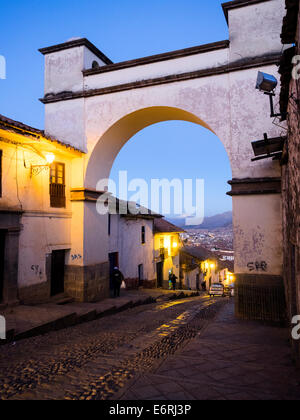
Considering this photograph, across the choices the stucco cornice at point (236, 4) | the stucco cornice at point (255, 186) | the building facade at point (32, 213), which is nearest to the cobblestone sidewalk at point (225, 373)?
the stucco cornice at point (255, 186)

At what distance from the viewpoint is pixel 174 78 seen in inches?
366

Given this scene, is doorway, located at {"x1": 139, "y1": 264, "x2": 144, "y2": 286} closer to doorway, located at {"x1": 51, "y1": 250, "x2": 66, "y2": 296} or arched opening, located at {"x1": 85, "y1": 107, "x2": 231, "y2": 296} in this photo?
arched opening, located at {"x1": 85, "y1": 107, "x2": 231, "y2": 296}

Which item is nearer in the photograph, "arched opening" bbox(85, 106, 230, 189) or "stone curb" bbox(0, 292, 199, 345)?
"stone curb" bbox(0, 292, 199, 345)

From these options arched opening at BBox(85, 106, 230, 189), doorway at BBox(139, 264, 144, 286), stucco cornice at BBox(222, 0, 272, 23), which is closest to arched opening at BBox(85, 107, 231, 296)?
arched opening at BBox(85, 106, 230, 189)

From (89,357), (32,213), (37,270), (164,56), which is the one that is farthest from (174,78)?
(89,357)

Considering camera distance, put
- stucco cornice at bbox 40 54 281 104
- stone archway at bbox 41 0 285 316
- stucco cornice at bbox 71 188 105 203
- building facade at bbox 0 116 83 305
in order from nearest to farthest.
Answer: stone archway at bbox 41 0 285 316 → stucco cornice at bbox 40 54 281 104 → building facade at bbox 0 116 83 305 → stucco cornice at bbox 71 188 105 203

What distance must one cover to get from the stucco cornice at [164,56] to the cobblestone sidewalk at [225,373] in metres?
7.95

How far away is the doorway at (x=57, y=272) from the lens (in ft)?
33.1

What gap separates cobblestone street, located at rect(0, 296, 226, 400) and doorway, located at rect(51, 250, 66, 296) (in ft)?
9.53

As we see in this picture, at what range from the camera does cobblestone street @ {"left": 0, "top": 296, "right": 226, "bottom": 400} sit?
3.64 meters

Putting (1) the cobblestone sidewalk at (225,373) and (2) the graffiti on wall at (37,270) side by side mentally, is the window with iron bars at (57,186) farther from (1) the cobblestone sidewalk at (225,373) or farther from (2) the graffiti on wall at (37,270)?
(1) the cobblestone sidewalk at (225,373)

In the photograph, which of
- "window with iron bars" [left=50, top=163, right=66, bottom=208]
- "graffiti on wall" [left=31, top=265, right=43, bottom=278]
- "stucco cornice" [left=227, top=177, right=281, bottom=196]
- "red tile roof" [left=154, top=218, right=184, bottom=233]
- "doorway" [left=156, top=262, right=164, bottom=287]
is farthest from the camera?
"doorway" [left=156, top=262, right=164, bottom=287]

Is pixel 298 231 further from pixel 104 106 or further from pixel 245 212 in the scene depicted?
pixel 104 106

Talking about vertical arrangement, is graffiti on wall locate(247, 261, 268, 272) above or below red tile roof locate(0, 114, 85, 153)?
below
